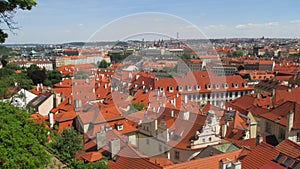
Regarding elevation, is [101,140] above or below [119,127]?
above

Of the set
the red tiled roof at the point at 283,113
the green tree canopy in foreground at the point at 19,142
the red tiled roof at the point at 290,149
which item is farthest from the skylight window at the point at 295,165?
the red tiled roof at the point at 283,113

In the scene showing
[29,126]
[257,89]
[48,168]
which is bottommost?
[257,89]

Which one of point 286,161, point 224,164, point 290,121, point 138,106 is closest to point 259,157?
point 286,161

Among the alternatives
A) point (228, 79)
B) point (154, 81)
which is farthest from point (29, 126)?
point (228, 79)

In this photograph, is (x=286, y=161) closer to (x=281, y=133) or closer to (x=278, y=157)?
(x=278, y=157)

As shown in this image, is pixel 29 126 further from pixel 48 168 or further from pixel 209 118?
pixel 209 118

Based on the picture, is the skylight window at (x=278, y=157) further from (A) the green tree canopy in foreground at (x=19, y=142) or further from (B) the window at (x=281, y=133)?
(A) the green tree canopy in foreground at (x=19, y=142)
